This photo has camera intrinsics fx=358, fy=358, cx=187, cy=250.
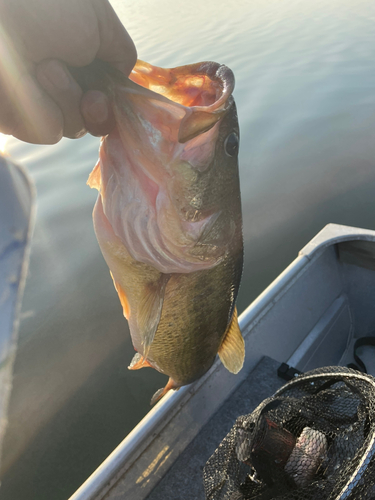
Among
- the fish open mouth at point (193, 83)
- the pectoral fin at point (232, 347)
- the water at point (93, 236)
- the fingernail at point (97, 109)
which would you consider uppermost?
the fingernail at point (97, 109)

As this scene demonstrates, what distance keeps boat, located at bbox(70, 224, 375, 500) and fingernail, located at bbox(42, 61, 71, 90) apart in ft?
6.29

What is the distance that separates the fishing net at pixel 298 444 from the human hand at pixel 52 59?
152 centimetres

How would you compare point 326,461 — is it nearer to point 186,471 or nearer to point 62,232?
point 186,471

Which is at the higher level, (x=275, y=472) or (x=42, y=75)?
(x=42, y=75)

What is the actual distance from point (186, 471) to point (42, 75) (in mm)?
2290

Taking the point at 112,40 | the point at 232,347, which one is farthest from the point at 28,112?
the point at 232,347

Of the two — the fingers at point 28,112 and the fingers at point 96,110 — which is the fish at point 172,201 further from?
the fingers at point 28,112

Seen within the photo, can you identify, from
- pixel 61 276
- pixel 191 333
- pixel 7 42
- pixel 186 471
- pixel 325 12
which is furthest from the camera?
pixel 325 12

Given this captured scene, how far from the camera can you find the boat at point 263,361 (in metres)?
2.12

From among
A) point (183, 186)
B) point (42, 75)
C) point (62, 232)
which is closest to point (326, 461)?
point (183, 186)

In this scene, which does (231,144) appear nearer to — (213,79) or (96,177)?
(213,79)

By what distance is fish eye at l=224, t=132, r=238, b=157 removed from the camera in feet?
4.14

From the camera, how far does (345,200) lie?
5.89 m

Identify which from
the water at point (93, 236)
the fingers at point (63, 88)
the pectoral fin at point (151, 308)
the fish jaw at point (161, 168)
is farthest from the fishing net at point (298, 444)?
the water at point (93, 236)
